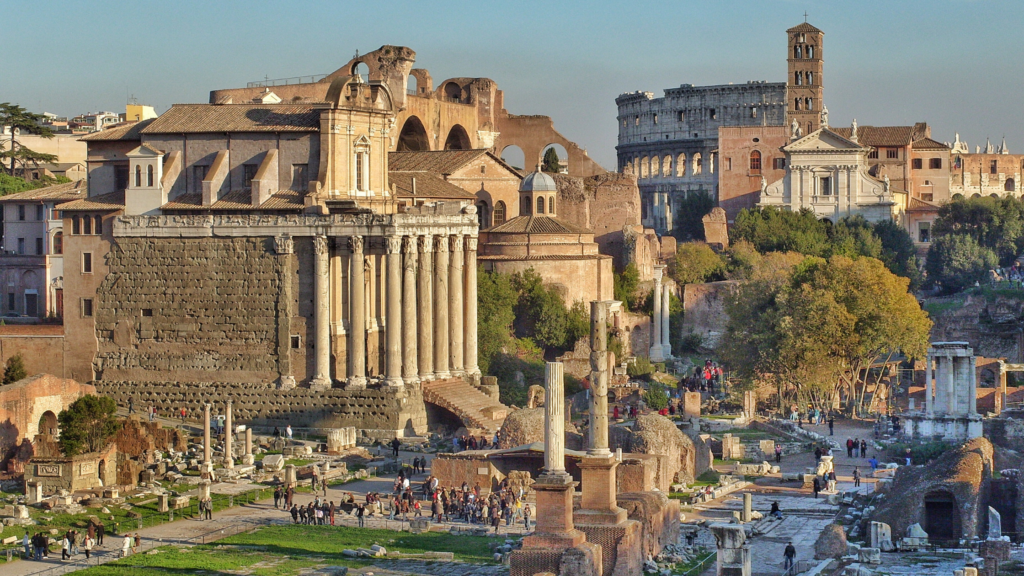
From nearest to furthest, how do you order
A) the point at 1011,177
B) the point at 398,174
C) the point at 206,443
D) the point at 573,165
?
the point at 206,443 < the point at 398,174 < the point at 573,165 < the point at 1011,177

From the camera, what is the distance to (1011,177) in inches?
5659

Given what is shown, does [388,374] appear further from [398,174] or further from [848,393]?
[848,393]

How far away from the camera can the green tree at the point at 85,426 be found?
46.8m

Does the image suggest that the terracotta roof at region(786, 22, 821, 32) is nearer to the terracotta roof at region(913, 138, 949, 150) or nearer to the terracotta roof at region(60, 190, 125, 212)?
the terracotta roof at region(913, 138, 949, 150)

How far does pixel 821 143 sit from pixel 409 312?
176 feet

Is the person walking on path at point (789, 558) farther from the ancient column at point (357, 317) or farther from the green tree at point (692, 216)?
the green tree at point (692, 216)

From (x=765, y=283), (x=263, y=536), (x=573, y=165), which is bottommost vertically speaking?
(x=263, y=536)

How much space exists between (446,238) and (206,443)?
41.3ft

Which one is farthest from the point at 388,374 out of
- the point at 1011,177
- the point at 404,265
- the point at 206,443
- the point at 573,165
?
the point at 1011,177

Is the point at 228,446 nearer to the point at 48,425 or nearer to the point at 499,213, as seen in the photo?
the point at 48,425

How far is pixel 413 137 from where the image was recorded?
84.9 metres

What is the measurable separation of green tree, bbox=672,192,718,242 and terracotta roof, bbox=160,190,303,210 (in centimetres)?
5752

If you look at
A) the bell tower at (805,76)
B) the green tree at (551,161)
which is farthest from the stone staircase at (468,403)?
the bell tower at (805,76)

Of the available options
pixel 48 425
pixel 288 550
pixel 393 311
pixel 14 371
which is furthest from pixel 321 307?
pixel 288 550
